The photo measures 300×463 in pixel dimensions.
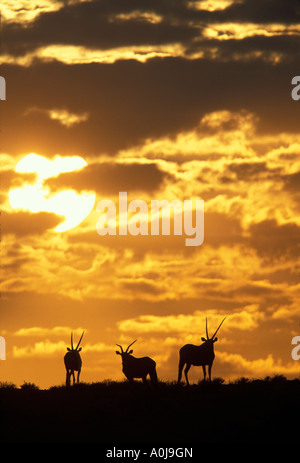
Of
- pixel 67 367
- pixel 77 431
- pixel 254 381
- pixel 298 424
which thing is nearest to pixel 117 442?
pixel 77 431

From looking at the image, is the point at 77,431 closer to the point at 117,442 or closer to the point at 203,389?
the point at 117,442

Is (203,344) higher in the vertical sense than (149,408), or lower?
higher

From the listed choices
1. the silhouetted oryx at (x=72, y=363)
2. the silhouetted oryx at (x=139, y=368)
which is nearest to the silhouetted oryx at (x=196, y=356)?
the silhouetted oryx at (x=139, y=368)

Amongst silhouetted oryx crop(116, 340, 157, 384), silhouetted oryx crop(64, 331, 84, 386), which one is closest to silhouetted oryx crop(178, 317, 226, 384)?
silhouetted oryx crop(116, 340, 157, 384)

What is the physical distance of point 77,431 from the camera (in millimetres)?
44906

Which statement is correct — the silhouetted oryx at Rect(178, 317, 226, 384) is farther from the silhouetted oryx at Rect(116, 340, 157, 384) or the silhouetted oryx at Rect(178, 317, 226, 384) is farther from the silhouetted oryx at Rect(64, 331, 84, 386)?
the silhouetted oryx at Rect(64, 331, 84, 386)

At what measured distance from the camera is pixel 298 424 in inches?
1777

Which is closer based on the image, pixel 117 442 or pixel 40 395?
pixel 117 442

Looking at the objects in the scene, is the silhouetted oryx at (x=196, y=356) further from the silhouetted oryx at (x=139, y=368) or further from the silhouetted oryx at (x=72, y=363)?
the silhouetted oryx at (x=72, y=363)

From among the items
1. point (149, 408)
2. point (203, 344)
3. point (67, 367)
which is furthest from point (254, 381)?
point (67, 367)
